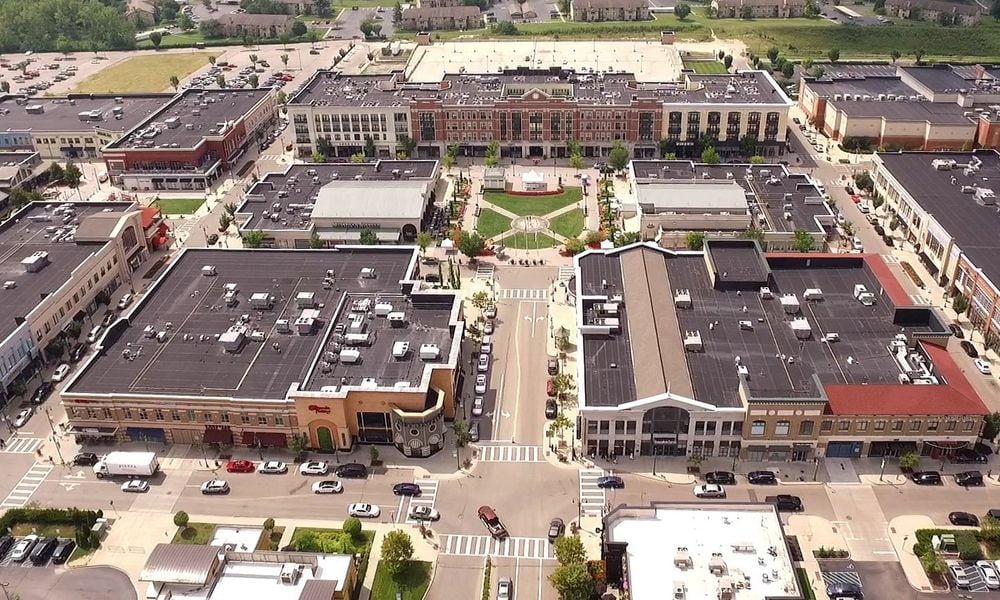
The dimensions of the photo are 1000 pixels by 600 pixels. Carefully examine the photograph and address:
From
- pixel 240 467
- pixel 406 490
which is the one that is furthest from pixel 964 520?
pixel 240 467

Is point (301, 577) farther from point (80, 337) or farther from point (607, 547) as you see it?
point (80, 337)

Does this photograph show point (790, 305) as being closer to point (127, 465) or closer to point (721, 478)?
point (721, 478)

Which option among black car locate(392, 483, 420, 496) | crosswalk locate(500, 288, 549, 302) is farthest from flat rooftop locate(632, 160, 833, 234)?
black car locate(392, 483, 420, 496)

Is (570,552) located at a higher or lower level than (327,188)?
lower

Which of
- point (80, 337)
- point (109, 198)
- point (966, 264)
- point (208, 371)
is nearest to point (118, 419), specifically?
point (208, 371)

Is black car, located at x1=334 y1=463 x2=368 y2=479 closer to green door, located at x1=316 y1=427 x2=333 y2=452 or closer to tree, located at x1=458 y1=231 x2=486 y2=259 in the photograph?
green door, located at x1=316 y1=427 x2=333 y2=452

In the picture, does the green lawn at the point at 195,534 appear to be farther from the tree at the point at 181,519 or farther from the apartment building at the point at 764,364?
the apartment building at the point at 764,364
